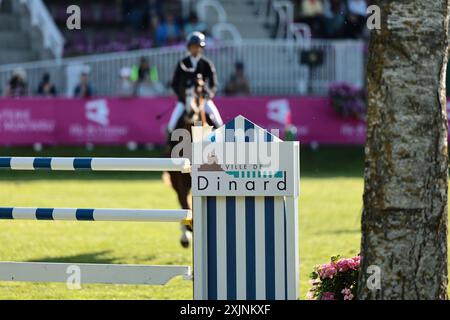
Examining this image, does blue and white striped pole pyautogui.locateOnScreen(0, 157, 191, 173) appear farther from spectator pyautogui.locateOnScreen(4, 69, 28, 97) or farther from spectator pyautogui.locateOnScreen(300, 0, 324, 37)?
spectator pyautogui.locateOnScreen(300, 0, 324, 37)

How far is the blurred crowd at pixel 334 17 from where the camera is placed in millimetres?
27703

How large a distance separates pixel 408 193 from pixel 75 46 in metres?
22.7

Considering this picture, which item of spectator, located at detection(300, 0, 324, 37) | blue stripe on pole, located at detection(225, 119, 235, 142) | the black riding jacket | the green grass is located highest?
spectator, located at detection(300, 0, 324, 37)

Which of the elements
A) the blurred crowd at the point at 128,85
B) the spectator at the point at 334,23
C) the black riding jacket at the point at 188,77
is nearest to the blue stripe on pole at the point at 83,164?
the black riding jacket at the point at 188,77

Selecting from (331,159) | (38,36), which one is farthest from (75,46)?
(331,159)

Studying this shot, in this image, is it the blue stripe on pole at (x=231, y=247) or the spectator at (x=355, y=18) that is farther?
the spectator at (x=355, y=18)

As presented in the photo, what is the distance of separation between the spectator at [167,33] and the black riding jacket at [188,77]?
13825 millimetres

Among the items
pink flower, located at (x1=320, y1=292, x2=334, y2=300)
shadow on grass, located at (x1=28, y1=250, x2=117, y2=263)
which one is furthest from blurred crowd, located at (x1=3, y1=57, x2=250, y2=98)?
pink flower, located at (x1=320, y1=292, x2=334, y2=300)

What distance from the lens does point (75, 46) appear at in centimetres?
2748

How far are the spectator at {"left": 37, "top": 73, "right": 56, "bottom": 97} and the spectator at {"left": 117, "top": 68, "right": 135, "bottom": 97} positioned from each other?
1565mm

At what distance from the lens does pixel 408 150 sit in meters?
5.54

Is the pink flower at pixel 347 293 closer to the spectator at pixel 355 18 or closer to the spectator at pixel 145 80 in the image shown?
the spectator at pixel 145 80

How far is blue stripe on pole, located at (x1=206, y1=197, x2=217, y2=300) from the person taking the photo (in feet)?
19.9

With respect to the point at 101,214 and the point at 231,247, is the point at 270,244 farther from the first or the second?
the point at 101,214
